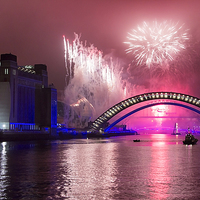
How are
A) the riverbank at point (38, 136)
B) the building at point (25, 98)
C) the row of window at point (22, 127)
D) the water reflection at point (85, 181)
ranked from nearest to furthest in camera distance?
1. the water reflection at point (85, 181)
2. the riverbank at point (38, 136)
3. the building at point (25, 98)
4. the row of window at point (22, 127)

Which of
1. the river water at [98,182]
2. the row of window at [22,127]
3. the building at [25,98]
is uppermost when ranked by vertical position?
the building at [25,98]

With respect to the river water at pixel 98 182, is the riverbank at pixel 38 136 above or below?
above

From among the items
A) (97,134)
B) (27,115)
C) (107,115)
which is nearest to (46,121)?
(27,115)

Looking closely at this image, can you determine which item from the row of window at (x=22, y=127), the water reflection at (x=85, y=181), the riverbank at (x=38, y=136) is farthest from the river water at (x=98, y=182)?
the row of window at (x=22, y=127)

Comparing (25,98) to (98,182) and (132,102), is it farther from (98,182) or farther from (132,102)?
(98,182)

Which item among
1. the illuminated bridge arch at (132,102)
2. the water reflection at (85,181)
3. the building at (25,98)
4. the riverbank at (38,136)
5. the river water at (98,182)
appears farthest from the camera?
the illuminated bridge arch at (132,102)

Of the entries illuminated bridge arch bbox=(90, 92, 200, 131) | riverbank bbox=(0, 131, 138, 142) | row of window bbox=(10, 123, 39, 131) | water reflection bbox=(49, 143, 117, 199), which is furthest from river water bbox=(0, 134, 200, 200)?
illuminated bridge arch bbox=(90, 92, 200, 131)

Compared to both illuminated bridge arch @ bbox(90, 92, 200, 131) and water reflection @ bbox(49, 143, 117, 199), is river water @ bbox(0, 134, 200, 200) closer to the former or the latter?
water reflection @ bbox(49, 143, 117, 199)

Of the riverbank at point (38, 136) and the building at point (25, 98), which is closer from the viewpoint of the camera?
the riverbank at point (38, 136)

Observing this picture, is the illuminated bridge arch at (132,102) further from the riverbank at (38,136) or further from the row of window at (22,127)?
the row of window at (22,127)
